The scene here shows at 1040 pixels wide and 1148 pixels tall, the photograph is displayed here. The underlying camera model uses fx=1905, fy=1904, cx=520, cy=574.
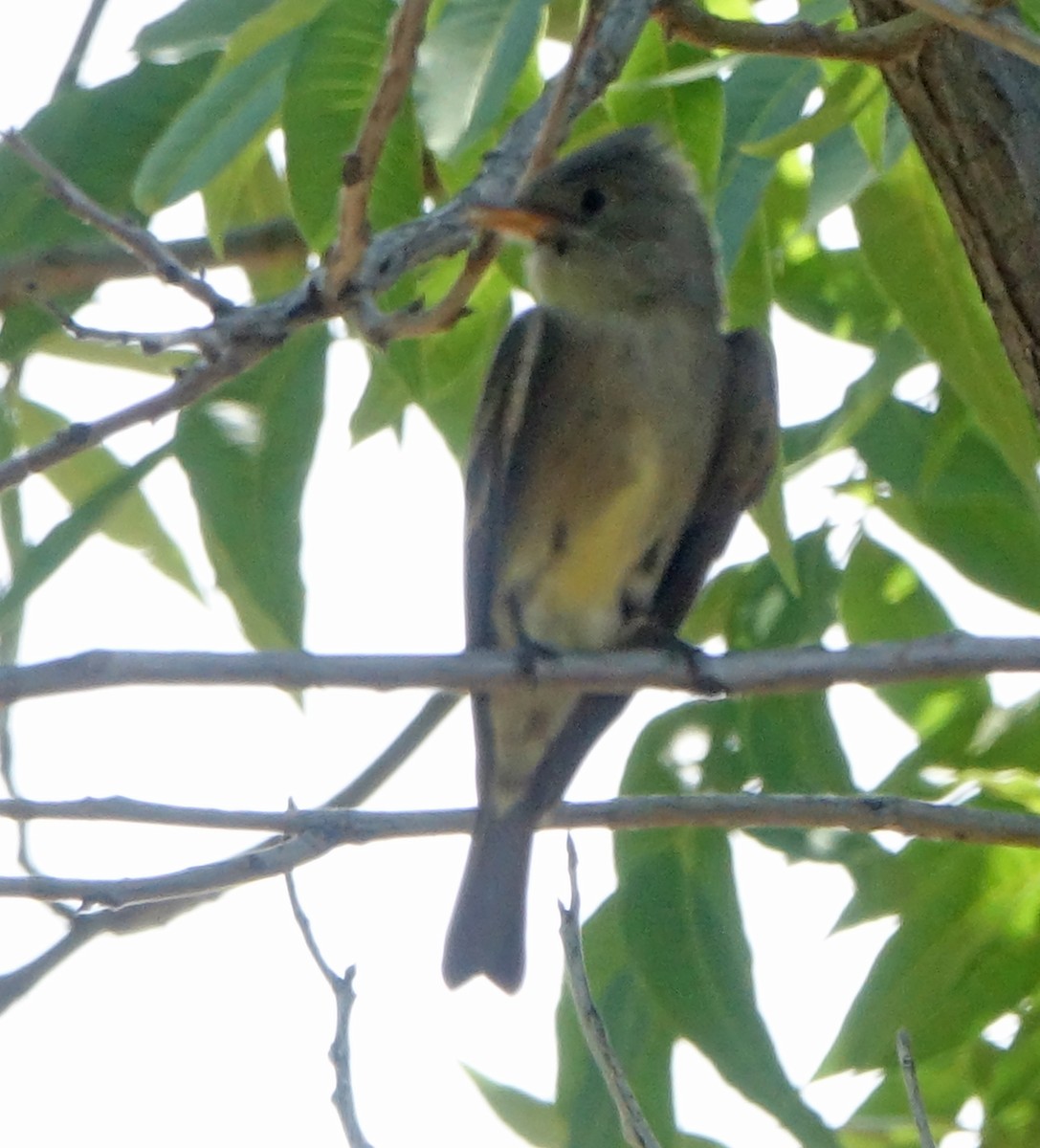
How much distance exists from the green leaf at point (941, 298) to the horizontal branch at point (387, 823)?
1.93 feet

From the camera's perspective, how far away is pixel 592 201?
4918mm

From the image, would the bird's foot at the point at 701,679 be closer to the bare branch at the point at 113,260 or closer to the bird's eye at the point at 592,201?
the bare branch at the point at 113,260

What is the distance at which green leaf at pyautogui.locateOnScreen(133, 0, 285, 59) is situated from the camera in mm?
3461

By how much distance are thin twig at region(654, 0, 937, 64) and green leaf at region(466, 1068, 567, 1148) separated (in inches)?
72.9

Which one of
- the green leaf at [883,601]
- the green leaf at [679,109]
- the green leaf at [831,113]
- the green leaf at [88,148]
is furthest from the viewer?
the green leaf at [883,601]

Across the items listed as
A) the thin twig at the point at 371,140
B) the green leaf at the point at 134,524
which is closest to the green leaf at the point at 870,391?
the thin twig at the point at 371,140

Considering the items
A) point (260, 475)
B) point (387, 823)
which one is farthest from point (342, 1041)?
point (260, 475)

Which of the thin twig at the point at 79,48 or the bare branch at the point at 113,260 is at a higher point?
the thin twig at the point at 79,48

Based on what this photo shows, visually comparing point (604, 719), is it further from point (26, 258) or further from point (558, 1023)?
point (26, 258)

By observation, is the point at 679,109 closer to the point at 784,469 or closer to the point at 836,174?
the point at 836,174

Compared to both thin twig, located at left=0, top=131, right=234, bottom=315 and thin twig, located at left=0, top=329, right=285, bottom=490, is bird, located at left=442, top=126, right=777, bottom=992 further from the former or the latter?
thin twig, located at left=0, top=329, right=285, bottom=490

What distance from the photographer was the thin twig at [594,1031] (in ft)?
8.19

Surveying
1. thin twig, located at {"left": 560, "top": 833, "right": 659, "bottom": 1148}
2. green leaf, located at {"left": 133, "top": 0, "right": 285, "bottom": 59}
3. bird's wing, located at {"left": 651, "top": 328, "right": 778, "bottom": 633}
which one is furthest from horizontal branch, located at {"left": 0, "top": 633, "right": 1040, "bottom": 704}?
bird's wing, located at {"left": 651, "top": 328, "right": 778, "bottom": 633}

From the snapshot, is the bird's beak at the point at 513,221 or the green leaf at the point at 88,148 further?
the green leaf at the point at 88,148
